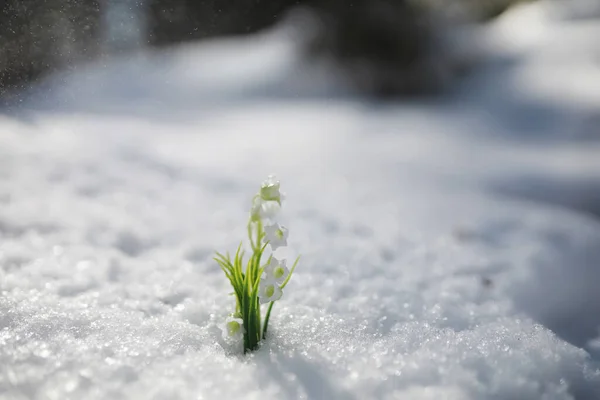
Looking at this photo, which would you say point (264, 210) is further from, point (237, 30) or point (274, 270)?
point (237, 30)

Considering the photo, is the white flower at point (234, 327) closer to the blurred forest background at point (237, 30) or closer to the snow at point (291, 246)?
the snow at point (291, 246)

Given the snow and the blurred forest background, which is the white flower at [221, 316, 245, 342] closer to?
the snow

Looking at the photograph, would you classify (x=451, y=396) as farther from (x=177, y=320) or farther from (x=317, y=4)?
(x=317, y=4)

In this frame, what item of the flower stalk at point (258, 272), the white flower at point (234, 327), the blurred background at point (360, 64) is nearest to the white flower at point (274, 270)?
the flower stalk at point (258, 272)

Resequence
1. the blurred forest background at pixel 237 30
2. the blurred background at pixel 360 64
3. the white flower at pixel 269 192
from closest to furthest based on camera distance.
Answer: the white flower at pixel 269 192 → the blurred forest background at pixel 237 30 → the blurred background at pixel 360 64

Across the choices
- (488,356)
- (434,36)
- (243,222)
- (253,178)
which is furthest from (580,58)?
(488,356)

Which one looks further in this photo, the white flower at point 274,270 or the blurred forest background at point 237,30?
the blurred forest background at point 237,30

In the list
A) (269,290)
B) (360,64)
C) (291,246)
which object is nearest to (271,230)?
(269,290)
